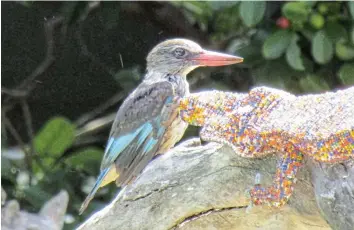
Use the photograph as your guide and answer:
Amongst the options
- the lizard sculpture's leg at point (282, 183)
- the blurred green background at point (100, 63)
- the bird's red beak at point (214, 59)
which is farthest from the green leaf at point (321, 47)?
the lizard sculpture's leg at point (282, 183)

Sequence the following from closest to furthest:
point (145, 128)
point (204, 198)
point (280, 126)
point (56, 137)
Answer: point (280, 126), point (204, 198), point (145, 128), point (56, 137)

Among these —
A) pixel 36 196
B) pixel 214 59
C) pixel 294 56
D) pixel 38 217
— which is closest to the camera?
pixel 214 59

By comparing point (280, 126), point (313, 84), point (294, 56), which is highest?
point (280, 126)

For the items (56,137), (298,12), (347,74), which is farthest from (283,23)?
(56,137)

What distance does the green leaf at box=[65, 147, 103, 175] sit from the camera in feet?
16.0

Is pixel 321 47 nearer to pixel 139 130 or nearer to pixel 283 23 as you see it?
pixel 283 23

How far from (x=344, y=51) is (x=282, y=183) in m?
2.02

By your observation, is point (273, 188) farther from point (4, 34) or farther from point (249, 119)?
point (4, 34)

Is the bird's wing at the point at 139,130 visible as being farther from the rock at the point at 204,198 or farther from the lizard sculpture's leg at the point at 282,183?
the lizard sculpture's leg at the point at 282,183

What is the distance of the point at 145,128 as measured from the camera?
11.7ft

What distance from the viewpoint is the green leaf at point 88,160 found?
4.88 metres

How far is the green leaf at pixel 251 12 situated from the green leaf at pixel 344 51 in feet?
1.08

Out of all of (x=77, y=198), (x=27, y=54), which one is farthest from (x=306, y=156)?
(x=27, y=54)

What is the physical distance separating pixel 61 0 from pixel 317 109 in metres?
2.67
